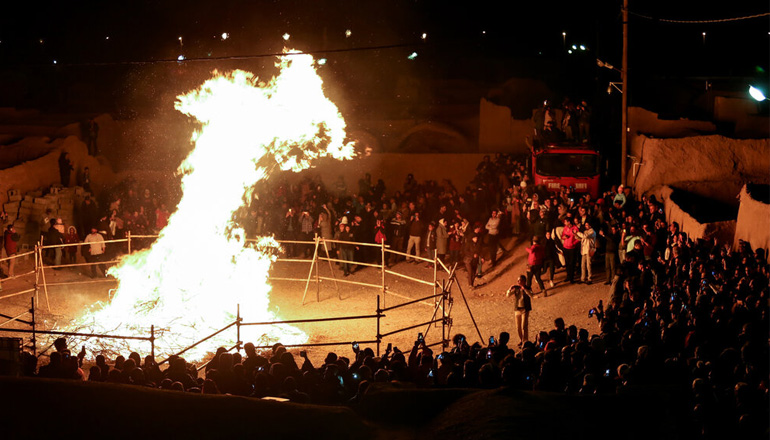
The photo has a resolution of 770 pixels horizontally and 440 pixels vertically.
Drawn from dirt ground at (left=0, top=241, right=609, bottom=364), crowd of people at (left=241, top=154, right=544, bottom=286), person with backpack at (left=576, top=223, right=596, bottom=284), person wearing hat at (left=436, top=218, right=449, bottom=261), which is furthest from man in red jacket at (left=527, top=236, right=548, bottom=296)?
person wearing hat at (left=436, top=218, right=449, bottom=261)

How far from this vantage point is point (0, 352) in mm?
10758

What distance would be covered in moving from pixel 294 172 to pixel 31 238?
30.8 ft

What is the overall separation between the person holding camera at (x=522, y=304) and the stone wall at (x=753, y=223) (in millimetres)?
4728

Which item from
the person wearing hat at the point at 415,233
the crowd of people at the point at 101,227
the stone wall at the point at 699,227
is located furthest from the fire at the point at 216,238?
the stone wall at the point at 699,227

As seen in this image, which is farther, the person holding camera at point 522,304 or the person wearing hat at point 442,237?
the person wearing hat at point 442,237

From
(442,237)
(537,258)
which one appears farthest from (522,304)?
(442,237)

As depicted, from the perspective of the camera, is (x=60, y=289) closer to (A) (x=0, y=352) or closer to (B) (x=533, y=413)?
(A) (x=0, y=352)

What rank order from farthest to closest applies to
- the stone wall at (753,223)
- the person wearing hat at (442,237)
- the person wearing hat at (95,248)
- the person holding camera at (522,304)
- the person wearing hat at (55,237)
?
the person wearing hat at (442,237), the person wearing hat at (55,237), the person wearing hat at (95,248), the person holding camera at (522,304), the stone wall at (753,223)

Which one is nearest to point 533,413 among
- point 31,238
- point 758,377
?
point 758,377

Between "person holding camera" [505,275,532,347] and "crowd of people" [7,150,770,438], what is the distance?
0.9 inches

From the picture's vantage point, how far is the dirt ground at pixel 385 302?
1700cm

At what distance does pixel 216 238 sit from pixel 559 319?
911 centimetres

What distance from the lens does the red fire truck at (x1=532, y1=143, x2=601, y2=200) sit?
2333cm

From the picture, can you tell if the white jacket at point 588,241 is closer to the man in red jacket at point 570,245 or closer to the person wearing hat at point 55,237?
the man in red jacket at point 570,245
